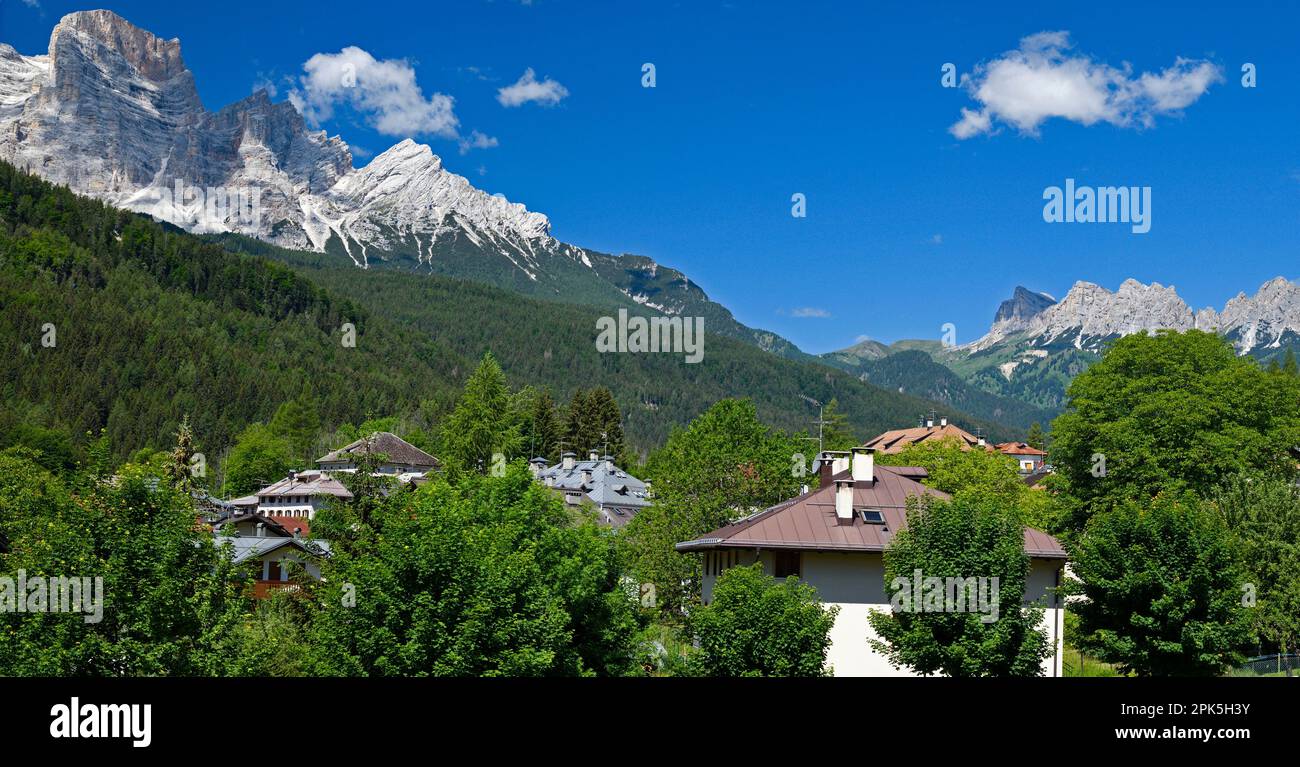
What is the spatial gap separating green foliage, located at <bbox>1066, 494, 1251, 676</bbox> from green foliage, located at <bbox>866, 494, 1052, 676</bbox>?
114 inches

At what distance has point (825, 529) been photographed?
147 feet

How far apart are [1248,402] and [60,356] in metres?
165

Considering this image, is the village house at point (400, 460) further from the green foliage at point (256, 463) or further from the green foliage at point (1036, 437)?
the green foliage at point (1036, 437)

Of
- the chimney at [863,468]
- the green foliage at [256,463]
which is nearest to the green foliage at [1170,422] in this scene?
the chimney at [863,468]

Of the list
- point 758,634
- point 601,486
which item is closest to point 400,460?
point 601,486

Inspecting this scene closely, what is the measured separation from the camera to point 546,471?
12288 centimetres

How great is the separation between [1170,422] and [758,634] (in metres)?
33.0

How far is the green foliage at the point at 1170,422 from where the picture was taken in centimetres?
5712

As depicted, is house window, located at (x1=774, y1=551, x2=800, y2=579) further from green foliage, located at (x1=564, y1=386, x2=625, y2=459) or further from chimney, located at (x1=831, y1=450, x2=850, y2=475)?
green foliage, located at (x1=564, y1=386, x2=625, y2=459)

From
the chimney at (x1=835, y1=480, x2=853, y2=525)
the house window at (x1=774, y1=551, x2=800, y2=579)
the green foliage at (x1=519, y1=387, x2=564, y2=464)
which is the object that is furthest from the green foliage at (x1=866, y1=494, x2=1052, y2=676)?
the green foliage at (x1=519, y1=387, x2=564, y2=464)

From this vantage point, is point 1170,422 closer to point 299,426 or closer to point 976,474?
point 976,474

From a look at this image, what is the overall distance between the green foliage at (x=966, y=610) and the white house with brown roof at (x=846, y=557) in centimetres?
913
